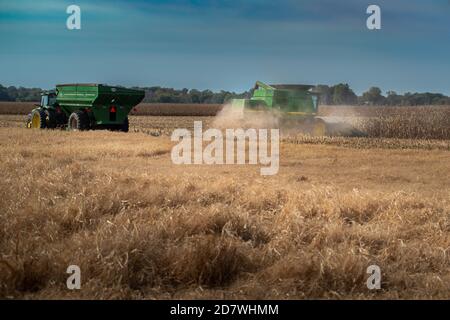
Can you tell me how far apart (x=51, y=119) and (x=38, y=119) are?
3.71 ft

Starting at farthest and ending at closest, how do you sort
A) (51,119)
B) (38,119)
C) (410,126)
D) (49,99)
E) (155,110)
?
1. (155,110)
2. (410,126)
3. (49,99)
4. (38,119)
5. (51,119)

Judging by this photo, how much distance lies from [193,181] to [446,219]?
174 inches

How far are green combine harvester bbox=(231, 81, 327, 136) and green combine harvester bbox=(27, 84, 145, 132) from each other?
504 centimetres

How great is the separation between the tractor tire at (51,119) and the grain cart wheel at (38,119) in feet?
0.54

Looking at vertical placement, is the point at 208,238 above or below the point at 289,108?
below

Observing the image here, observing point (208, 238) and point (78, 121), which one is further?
point (78, 121)

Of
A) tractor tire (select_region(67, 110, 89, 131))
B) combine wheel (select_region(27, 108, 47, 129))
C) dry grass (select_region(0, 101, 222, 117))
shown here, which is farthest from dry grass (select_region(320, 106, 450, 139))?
dry grass (select_region(0, 101, 222, 117))

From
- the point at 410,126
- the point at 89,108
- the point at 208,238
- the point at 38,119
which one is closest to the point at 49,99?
the point at 38,119

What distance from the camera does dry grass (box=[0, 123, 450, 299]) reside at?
5227mm

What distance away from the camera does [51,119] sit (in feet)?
80.8

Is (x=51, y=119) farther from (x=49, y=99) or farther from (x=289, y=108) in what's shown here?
(x=289, y=108)

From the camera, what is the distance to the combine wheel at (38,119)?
2484 centimetres

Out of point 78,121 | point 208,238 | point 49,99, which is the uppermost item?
point 49,99

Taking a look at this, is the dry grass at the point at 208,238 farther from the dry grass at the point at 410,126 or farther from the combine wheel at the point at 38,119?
the dry grass at the point at 410,126
